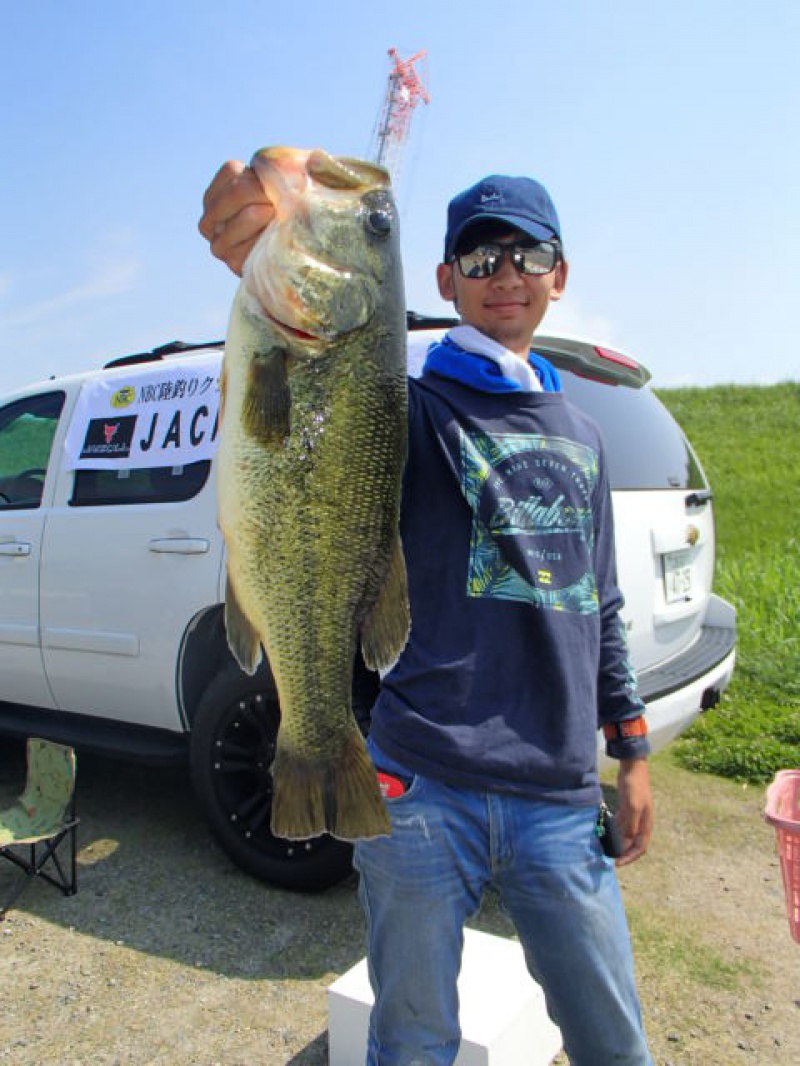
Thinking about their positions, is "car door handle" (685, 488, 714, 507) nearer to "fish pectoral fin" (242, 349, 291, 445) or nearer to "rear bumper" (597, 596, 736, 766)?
"rear bumper" (597, 596, 736, 766)

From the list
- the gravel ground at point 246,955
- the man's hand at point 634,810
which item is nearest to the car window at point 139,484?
the gravel ground at point 246,955

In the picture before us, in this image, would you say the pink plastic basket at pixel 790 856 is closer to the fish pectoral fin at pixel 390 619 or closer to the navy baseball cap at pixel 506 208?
the fish pectoral fin at pixel 390 619

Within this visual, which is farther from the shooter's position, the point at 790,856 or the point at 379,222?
the point at 790,856

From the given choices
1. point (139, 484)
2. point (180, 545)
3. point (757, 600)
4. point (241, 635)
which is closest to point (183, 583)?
point (180, 545)

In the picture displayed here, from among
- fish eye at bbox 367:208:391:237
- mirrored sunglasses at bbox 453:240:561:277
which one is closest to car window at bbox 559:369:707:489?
mirrored sunglasses at bbox 453:240:561:277

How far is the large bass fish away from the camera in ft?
5.35

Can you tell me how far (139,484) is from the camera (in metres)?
4.26

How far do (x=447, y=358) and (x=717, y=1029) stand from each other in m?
2.43

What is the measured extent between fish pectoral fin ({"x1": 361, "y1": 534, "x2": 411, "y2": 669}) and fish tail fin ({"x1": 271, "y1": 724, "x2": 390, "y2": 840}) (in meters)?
0.16

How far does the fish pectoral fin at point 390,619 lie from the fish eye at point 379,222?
562 millimetres

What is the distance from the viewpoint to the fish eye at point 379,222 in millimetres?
1692

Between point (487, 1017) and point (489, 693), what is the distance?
120 cm

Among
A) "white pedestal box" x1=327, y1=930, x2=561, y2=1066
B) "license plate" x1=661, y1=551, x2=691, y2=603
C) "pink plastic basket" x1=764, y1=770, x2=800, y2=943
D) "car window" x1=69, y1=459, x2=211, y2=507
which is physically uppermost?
"car window" x1=69, y1=459, x2=211, y2=507

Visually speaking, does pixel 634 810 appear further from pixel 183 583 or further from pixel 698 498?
pixel 698 498
